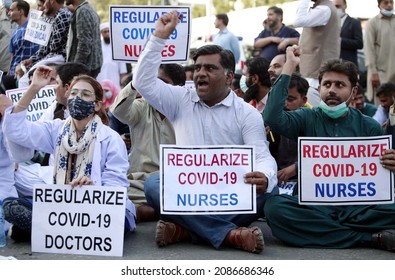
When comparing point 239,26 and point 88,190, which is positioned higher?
point 239,26

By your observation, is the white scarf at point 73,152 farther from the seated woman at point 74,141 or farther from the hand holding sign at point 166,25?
the hand holding sign at point 166,25

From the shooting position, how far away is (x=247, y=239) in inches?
267

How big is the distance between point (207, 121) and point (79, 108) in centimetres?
97

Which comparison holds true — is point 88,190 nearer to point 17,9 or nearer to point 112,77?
point 17,9

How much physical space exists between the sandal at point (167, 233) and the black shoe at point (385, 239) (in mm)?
1419

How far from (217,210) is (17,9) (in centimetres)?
627

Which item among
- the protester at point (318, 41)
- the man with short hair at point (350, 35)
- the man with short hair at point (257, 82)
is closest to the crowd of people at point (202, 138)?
the man with short hair at point (257, 82)

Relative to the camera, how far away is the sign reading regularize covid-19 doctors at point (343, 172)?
707cm

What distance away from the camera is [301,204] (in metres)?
7.10

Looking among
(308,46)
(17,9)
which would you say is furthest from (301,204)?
(17,9)

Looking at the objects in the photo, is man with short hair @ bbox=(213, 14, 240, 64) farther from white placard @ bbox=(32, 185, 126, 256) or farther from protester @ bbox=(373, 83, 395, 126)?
white placard @ bbox=(32, 185, 126, 256)

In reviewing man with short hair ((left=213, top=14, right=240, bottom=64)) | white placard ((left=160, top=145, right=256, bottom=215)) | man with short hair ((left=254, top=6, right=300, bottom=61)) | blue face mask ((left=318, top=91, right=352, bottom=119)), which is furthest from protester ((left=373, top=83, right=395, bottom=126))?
man with short hair ((left=213, top=14, right=240, bottom=64))

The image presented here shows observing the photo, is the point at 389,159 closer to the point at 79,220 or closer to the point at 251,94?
the point at 79,220

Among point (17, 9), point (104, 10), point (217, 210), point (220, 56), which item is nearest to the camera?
point (217, 210)
